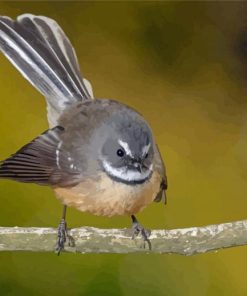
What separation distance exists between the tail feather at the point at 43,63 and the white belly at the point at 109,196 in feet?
0.34

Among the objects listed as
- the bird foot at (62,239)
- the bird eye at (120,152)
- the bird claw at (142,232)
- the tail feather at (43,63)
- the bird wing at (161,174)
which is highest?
the tail feather at (43,63)

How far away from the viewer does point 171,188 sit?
1.06 m

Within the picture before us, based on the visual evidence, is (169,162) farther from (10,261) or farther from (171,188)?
(10,261)

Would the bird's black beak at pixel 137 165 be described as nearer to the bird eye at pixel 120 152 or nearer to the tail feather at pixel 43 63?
the bird eye at pixel 120 152

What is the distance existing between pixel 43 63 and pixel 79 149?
0.12 metres

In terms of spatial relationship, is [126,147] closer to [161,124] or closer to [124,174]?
[124,174]

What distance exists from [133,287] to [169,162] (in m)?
0.16

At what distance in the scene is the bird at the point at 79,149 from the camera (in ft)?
3.02

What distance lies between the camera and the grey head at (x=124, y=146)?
0.90 meters

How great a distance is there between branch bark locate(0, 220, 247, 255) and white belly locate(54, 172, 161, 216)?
0.09 feet

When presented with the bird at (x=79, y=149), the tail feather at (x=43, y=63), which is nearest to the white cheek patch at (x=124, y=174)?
the bird at (x=79, y=149)

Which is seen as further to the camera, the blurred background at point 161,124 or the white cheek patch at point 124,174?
the blurred background at point 161,124

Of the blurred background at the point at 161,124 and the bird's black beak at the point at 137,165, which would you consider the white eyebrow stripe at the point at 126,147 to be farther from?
the blurred background at the point at 161,124

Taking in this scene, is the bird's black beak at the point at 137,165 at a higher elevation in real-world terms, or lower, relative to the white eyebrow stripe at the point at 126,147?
lower
